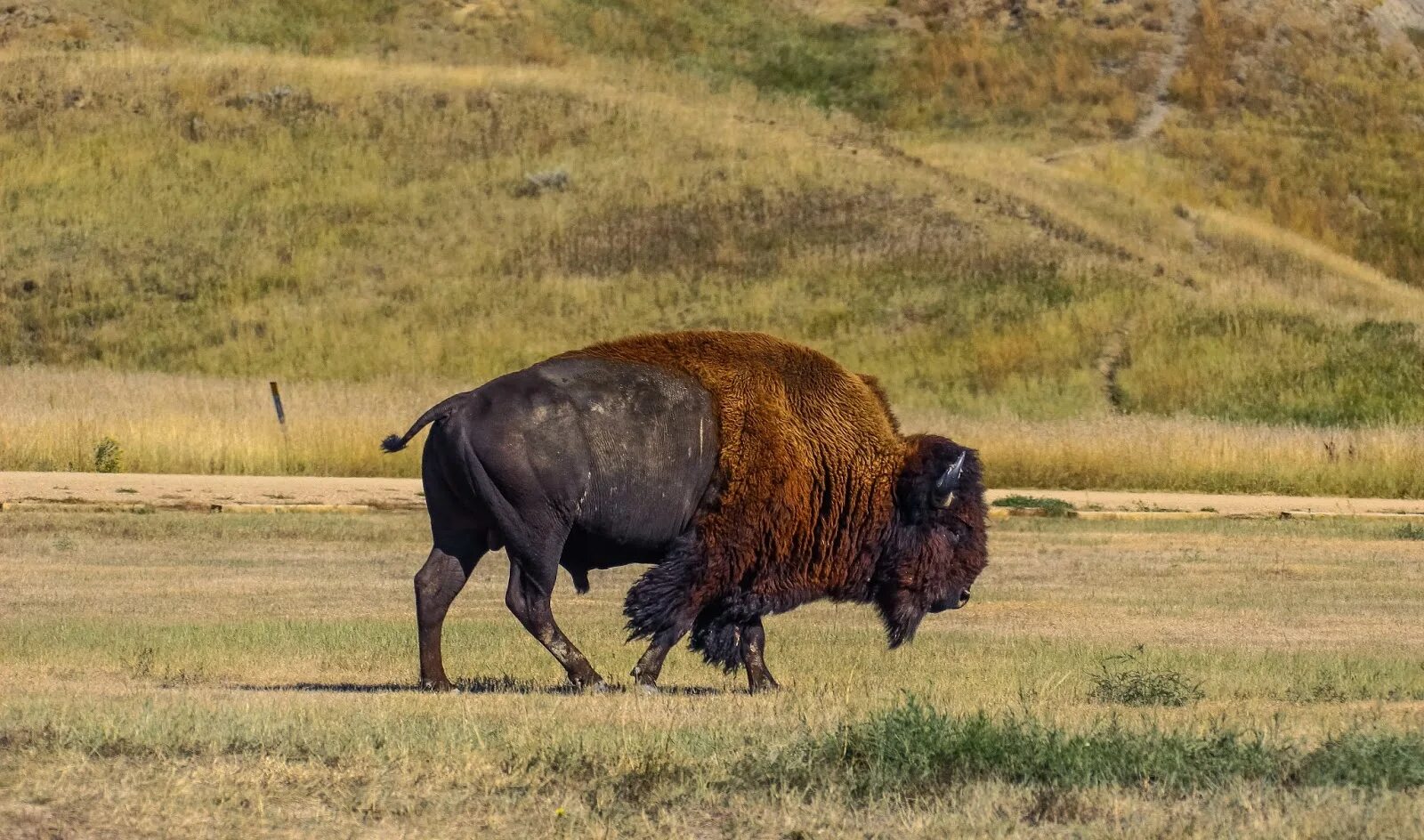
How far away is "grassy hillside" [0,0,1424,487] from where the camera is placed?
48.3m

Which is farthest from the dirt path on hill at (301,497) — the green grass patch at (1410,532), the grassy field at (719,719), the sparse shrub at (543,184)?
the sparse shrub at (543,184)

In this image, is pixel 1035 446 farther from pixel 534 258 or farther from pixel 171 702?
pixel 534 258

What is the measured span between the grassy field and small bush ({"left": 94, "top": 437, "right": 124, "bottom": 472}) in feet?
34.1

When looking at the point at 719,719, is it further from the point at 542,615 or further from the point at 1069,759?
the point at 1069,759

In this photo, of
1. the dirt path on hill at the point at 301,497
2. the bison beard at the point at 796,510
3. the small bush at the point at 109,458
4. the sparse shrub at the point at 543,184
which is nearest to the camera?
the bison beard at the point at 796,510

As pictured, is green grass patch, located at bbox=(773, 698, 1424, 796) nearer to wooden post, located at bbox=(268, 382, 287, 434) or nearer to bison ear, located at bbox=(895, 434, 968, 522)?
bison ear, located at bbox=(895, 434, 968, 522)

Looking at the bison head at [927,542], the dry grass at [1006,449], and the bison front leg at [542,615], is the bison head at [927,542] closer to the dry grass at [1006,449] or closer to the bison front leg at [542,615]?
the bison front leg at [542,615]

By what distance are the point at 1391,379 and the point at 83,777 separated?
38.0 meters

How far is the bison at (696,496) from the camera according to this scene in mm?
11406

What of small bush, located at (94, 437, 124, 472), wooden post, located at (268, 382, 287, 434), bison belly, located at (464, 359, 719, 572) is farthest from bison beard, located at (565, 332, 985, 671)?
wooden post, located at (268, 382, 287, 434)

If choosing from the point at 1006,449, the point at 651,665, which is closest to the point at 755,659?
the point at 651,665

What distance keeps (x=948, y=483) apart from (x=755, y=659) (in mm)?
1403

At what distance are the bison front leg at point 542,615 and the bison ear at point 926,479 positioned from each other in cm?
192

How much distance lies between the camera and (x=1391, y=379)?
141ft
